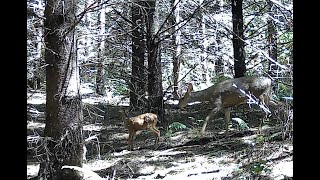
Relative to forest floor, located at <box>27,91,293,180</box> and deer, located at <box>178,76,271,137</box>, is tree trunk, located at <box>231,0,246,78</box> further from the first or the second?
deer, located at <box>178,76,271,137</box>

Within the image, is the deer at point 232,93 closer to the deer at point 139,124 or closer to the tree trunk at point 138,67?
the deer at point 139,124

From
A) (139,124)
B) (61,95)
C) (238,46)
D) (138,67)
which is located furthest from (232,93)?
(61,95)

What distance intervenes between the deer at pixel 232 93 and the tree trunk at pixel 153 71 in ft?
3.09

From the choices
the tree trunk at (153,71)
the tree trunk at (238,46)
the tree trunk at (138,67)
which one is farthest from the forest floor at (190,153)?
the tree trunk at (238,46)

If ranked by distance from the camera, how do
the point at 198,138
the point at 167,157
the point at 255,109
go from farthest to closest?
the point at 255,109 < the point at 198,138 < the point at 167,157

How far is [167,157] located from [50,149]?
256cm

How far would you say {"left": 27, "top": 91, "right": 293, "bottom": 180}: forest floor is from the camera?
6570mm

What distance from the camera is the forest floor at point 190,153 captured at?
6570 mm

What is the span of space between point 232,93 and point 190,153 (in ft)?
7.15

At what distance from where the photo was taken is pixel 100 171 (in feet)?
24.4

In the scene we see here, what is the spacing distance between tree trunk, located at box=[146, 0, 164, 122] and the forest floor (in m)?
0.47

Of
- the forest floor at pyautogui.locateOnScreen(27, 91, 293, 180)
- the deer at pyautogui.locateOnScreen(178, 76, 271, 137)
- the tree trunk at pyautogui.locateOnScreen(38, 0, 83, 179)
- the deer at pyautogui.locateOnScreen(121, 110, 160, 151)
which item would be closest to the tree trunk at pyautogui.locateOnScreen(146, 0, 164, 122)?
the forest floor at pyautogui.locateOnScreen(27, 91, 293, 180)
